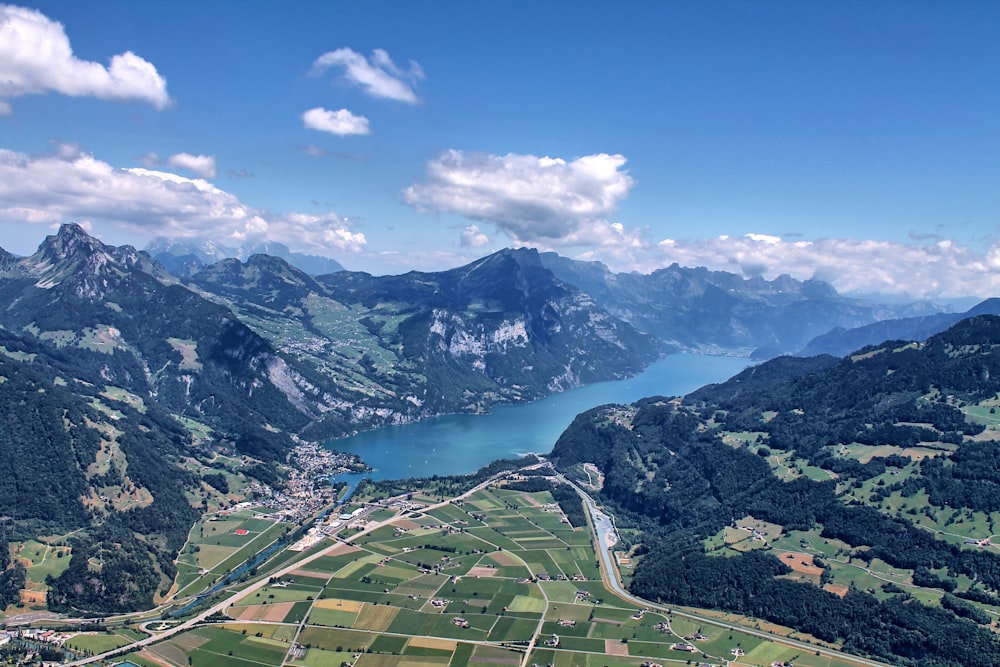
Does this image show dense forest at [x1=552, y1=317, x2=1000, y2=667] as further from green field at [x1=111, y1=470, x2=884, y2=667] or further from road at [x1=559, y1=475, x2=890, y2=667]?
green field at [x1=111, y1=470, x2=884, y2=667]

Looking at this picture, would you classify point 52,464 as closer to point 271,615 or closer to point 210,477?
point 210,477

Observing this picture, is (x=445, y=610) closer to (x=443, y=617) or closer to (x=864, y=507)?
(x=443, y=617)

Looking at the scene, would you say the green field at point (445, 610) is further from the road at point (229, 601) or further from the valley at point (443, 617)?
the road at point (229, 601)

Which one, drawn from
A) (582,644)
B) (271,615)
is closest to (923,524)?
(582,644)

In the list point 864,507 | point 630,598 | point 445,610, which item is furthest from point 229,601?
point 864,507

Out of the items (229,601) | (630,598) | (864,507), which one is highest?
(864,507)

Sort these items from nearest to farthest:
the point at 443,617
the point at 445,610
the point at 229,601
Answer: the point at 443,617
the point at 445,610
the point at 229,601

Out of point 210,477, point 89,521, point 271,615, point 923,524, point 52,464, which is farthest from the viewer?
point 210,477

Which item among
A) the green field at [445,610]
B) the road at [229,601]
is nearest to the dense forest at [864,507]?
the green field at [445,610]

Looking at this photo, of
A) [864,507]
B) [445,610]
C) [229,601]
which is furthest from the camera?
[864,507]
